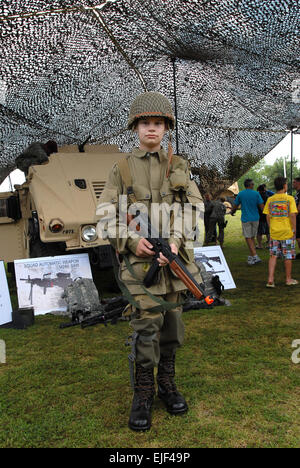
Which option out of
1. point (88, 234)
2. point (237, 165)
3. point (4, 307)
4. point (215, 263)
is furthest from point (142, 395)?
point (237, 165)

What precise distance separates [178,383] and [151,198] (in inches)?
49.9

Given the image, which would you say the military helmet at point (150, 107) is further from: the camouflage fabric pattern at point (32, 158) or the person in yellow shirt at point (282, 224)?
the camouflage fabric pattern at point (32, 158)

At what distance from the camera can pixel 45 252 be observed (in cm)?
539

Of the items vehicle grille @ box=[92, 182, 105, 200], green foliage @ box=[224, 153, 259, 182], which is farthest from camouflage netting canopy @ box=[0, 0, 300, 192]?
vehicle grille @ box=[92, 182, 105, 200]

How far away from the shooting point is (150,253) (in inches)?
87.2

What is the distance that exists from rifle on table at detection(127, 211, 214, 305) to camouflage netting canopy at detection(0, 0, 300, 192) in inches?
149

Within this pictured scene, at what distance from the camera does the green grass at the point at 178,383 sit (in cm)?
217

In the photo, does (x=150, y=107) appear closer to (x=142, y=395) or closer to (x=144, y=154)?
(x=144, y=154)

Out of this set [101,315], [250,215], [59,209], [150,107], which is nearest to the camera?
[150,107]

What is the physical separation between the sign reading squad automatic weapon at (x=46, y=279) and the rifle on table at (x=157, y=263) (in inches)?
111

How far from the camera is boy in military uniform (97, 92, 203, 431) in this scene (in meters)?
2.27

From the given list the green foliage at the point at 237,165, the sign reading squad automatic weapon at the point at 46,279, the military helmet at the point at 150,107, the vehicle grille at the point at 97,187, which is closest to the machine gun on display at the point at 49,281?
the sign reading squad automatic weapon at the point at 46,279

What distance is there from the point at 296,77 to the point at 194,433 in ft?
20.6

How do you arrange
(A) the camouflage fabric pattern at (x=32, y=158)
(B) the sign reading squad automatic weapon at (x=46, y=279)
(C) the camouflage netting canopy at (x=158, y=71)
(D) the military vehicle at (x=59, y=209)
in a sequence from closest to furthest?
(B) the sign reading squad automatic weapon at (x=46, y=279) < (D) the military vehicle at (x=59, y=209) < (C) the camouflage netting canopy at (x=158, y=71) < (A) the camouflage fabric pattern at (x=32, y=158)
